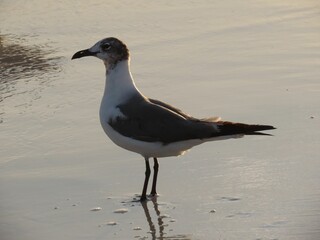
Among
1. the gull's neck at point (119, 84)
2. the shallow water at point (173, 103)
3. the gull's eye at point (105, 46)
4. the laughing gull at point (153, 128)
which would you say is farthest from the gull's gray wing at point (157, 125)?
the gull's eye at point (105, 46)

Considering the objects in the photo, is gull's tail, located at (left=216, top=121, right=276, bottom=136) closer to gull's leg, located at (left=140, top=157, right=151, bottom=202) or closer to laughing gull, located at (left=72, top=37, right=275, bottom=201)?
laughing gull, located at (left=72, top=37, right=275, bottom=201)

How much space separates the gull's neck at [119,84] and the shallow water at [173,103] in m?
0.49

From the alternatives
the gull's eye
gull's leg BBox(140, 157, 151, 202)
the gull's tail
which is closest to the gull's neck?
the gull's eye

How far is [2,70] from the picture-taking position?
937 centimetres

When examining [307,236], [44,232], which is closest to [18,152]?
[44,232]

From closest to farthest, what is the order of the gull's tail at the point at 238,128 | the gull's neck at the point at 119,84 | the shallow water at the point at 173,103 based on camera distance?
the shallow water at the point at 173,103
the gull's tail at the point at 238,128
the gull's neck at the point at 119,84

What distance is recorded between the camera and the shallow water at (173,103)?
5.76 m

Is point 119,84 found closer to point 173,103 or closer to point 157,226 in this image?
point 157,226

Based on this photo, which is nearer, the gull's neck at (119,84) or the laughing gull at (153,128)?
the laughing gull at (153,128)

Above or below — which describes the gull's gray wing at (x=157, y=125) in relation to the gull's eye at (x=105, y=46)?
below

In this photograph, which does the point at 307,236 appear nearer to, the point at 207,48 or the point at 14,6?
the point at 207,48

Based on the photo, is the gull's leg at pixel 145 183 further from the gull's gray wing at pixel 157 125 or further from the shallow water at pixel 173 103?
the gull's gray wing at pixel 157 125

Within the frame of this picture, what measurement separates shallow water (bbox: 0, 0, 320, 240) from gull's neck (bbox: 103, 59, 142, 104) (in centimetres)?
49

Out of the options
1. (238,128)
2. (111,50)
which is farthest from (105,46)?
(238,128)
